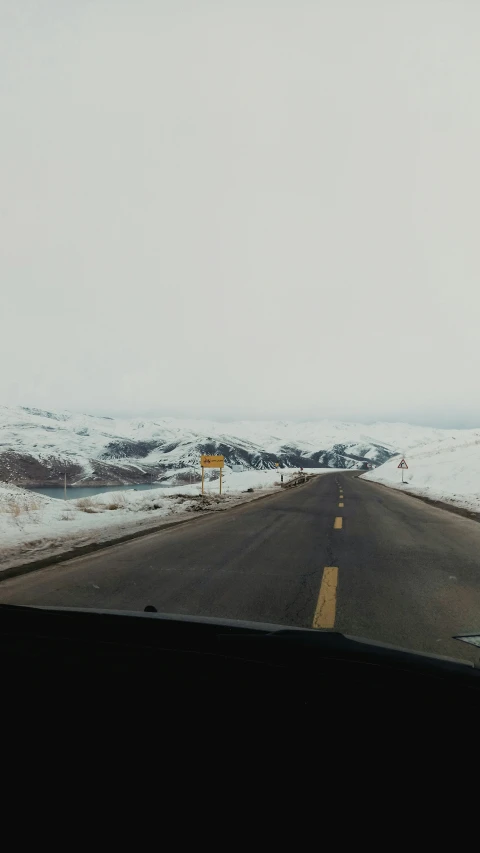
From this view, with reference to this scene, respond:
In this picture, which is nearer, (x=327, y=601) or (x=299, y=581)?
(x=327, y=601)

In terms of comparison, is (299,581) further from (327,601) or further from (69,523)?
(69,523)

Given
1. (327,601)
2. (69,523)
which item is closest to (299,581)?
(327,601)

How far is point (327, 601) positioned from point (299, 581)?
2.81 feet

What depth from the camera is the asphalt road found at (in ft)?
14.2

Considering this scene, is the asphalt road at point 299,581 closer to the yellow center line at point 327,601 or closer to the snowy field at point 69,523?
the yellow center line at point 327,601

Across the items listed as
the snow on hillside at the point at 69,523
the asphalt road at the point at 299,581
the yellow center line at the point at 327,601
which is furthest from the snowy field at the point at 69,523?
the yellow center line at the point at 327,601

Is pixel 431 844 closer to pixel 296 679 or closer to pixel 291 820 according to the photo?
pixel 291 820

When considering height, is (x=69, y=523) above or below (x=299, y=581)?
below

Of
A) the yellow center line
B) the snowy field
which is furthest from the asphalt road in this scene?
the snowy field

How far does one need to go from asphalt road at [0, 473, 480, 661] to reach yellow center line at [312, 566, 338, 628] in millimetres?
11

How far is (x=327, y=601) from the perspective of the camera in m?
4.88

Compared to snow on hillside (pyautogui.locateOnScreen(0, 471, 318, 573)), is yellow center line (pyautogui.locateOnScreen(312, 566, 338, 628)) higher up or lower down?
higher up

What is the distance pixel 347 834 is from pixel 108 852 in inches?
22.6

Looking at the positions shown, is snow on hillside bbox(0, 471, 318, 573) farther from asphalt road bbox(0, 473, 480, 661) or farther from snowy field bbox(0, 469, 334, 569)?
asphalt road bbox(0, 473, 480, 661)
